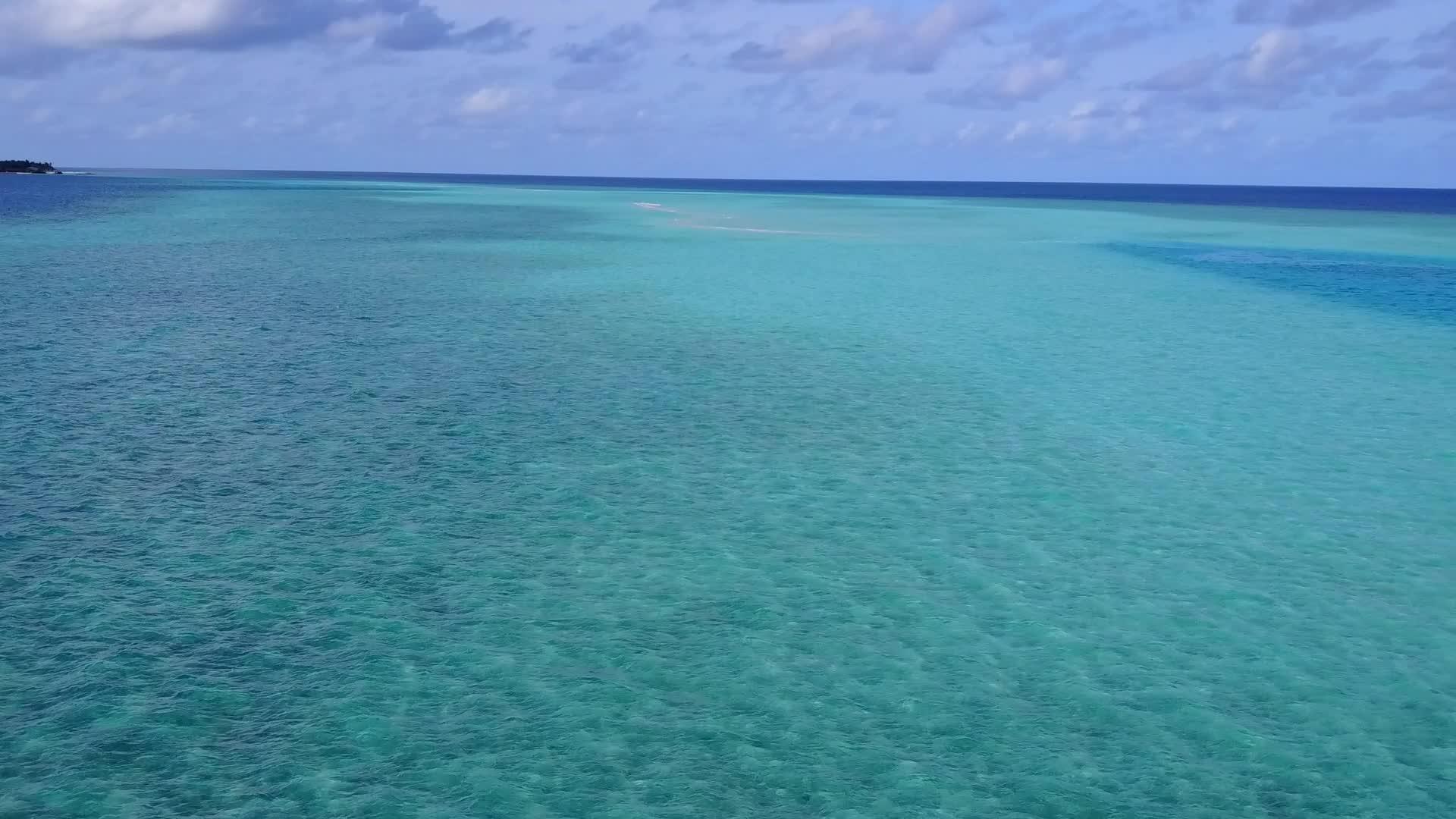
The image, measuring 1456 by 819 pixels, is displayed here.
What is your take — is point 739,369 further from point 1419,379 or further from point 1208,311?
point 1208,311

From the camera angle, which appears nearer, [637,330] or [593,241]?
[637,330]

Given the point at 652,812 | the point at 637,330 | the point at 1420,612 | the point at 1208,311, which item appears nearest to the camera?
the point at 652,812

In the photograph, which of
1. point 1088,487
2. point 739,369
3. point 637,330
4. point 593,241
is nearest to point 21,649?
point 1088,487

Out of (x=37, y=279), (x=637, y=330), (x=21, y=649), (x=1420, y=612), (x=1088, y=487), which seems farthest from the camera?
(x=37, y=279)

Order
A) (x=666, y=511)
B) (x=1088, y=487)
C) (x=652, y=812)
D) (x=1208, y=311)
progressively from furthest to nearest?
1. (x=1208, y=311)
2. (x=1088, y=487)
3. (x=666, y=511)
4. (x=652, y=812)

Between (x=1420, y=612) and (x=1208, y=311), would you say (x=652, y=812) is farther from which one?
(x=1208, y=311)

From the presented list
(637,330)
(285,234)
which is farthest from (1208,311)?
(285,234)
